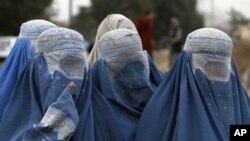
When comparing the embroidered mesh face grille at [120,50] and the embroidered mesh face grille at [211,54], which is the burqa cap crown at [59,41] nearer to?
the embroidered mesh face grille at [120,50]

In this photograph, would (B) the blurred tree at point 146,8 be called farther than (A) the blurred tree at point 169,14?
No

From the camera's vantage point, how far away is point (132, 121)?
3963mm

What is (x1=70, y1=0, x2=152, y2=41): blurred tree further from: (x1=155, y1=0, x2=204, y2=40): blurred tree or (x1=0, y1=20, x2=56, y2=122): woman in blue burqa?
(x1=0, y1=20, x2=56, y2=122): woman in blue burqa

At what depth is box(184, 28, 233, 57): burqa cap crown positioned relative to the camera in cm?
382

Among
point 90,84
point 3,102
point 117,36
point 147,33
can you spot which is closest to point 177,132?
point 90,84

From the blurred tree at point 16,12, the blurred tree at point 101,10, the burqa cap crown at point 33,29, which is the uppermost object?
the blurred tree at point 101,10

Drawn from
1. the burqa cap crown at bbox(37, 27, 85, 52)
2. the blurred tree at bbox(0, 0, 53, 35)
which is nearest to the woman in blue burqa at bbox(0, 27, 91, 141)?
the burqa cap crown at bbox(37, 27, 85, 52)

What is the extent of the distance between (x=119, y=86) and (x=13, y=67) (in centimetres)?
68

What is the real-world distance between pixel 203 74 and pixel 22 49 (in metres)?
1.23


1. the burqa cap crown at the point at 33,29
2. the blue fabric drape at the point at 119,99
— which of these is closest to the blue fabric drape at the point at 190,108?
the blue fabric drape at the point at 119,99

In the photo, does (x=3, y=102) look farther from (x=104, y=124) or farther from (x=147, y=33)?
(x=147, y=33)

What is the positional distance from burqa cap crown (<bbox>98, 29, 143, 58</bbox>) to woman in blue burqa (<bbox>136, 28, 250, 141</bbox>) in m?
0.39

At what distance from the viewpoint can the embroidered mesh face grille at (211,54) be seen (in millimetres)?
3801

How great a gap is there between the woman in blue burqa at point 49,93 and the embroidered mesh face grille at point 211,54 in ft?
1.99
